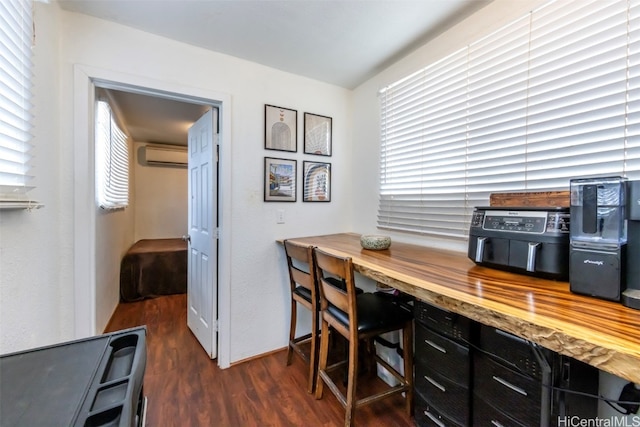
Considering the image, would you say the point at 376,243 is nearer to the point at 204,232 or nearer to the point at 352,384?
the point at 352,384

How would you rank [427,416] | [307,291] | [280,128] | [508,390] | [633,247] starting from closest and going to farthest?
[633,247], [508,390], [427,416], [307,291], [280,128]

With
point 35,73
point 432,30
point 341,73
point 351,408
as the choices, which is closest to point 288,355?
point 351,408

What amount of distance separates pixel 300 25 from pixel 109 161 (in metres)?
2.31

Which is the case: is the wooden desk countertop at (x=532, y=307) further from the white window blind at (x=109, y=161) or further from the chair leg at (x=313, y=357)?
the white window blind at (x=109, y=161)

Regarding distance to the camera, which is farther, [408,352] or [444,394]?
[408,352]

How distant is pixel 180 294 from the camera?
3660mm

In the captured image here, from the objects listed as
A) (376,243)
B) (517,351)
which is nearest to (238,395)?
(376,243)

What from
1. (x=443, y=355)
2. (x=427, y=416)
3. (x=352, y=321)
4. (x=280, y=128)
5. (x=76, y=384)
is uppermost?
(x=280, y=128)

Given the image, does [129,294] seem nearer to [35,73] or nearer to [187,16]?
[35,73]

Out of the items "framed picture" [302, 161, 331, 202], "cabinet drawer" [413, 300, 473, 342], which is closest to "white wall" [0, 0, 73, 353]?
"framed picture" [302, 161, 331, 202]

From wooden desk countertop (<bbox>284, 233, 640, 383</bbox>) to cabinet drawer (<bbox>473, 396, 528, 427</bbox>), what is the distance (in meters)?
0.52

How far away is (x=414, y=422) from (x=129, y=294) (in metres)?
3.50

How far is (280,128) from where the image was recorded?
7.35 feet

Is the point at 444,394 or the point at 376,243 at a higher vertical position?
the point at 376,243
